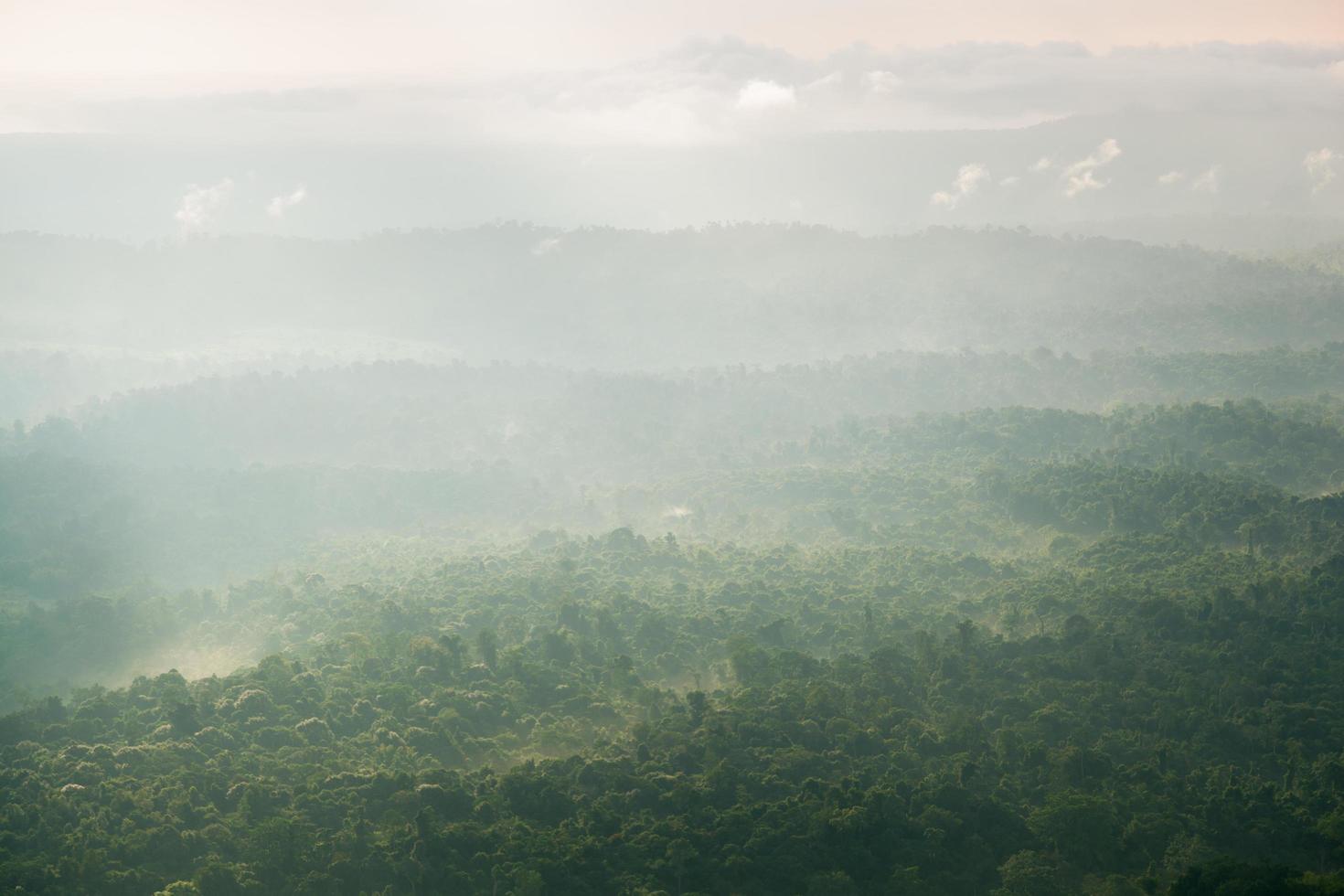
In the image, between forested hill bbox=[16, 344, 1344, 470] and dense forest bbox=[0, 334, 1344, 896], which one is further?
forested hill bbox=[16, 344, 1344, 470]

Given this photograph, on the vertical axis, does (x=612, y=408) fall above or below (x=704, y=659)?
above

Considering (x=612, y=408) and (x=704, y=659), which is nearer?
(x=704, y=659)

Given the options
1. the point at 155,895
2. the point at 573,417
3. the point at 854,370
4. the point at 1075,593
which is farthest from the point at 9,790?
the point at 854,370

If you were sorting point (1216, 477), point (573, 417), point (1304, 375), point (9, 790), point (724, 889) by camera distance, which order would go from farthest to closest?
point (573, 417)
point (1304, 375)
point (1216, 477)
point (9, 790)
point (724, 889)

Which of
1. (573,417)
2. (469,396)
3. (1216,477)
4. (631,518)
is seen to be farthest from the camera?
(469,396)

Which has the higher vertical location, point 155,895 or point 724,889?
point 155,895

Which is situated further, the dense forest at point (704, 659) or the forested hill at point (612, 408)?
the forested hill at point (612, 408)

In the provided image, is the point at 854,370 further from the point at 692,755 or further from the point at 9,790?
Result: the point at 9,790

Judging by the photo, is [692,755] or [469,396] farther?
[469,396]
